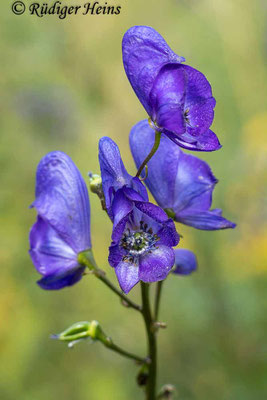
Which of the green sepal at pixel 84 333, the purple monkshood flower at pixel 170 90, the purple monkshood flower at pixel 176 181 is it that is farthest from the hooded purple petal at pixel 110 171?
the green sepal at pixel 84 333

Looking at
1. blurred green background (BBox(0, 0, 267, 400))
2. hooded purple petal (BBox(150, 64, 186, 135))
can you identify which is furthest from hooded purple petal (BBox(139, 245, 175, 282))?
blurred green background (BBox(0, 0, 267, 400))

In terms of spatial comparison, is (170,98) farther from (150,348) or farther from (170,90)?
(150,348)

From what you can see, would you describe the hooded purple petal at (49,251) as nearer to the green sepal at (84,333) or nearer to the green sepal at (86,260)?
the green sepal at (86,260)

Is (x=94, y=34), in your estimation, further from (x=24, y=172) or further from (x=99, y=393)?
(x=99, y=393)

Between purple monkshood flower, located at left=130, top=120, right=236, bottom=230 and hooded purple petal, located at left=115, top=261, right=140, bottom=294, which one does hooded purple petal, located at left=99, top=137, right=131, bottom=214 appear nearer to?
hooded purple petal, located at left=115, top=261, right=140, bottom=294

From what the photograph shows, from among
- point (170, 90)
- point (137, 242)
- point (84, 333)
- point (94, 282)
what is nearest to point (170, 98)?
point (170, 90)

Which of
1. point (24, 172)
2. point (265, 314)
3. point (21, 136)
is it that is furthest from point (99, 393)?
point (21, 136)
